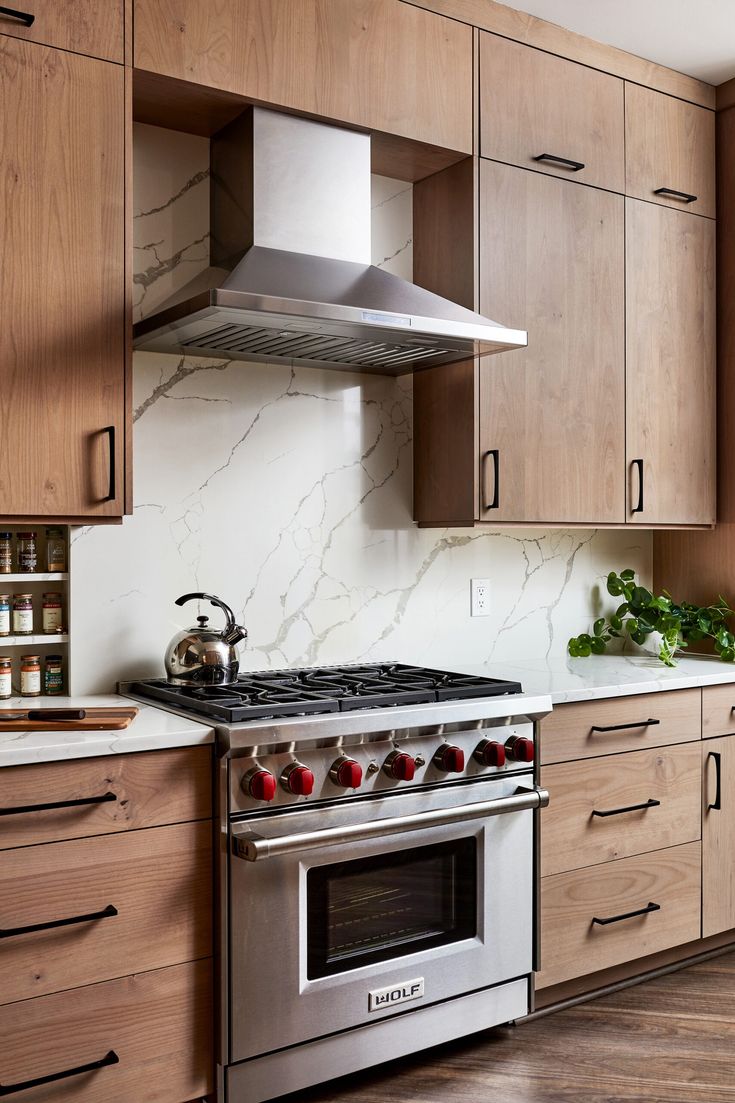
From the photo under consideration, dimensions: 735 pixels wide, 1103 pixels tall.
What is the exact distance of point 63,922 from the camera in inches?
72.7

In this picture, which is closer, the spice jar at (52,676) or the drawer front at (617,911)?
the spice jar at (52,676)

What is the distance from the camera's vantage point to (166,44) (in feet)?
7.28

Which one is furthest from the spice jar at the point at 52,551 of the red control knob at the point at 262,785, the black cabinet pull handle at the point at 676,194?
the black cabinet pull handle at the point at 676,194

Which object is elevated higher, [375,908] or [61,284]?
[61,284]

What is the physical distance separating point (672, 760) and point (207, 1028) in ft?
4.76

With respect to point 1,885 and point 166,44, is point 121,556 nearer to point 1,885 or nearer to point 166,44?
point 1,885

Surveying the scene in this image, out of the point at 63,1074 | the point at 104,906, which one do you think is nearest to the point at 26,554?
the point at 104,906

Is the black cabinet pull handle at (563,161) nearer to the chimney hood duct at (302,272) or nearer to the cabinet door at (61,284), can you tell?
the chimney hood duct at (302,272)

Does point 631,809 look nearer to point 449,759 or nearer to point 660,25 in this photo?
point 449,759

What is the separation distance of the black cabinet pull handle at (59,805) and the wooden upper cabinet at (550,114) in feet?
6.34

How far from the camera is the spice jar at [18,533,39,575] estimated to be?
236cm

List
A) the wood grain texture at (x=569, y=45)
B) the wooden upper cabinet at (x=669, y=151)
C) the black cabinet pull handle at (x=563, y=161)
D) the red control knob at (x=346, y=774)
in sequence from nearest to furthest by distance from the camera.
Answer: the red control knob at (x=346, y=774)
the wood grain texture at (x=569, y=45)
the black cabinet pull handle at (x=563, y=161)
the wooden upper cabinet at (x=669, y=151)

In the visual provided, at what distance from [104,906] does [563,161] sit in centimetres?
227

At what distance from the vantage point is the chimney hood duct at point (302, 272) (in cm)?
225
